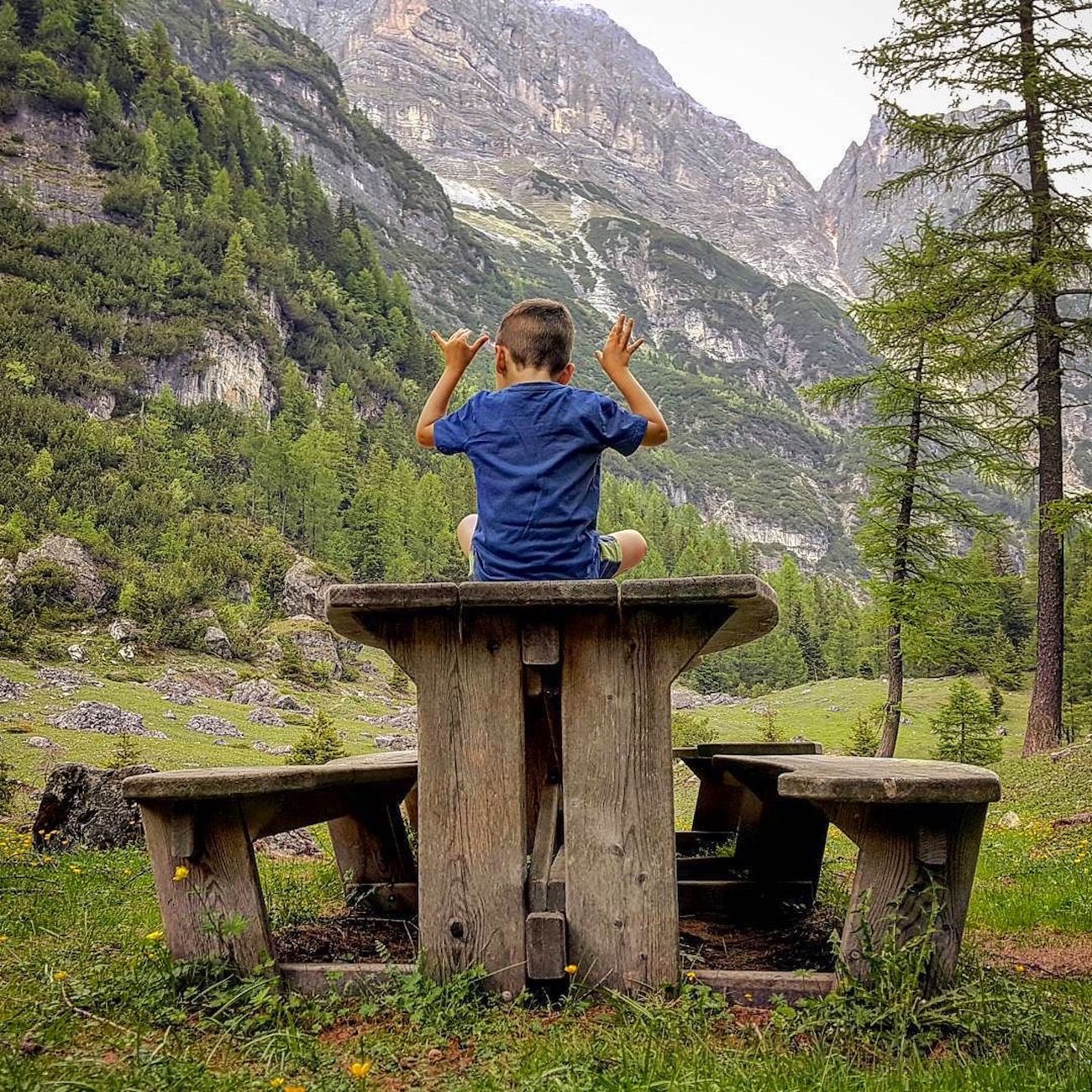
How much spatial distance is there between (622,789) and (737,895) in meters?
1.74

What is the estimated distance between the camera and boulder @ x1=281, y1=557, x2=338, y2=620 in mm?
40719

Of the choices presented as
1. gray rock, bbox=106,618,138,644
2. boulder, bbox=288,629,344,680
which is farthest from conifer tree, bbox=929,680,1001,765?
gray rock, bbox=106,618,138,644

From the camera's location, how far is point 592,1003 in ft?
8.57

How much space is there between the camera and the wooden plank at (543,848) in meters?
2.80

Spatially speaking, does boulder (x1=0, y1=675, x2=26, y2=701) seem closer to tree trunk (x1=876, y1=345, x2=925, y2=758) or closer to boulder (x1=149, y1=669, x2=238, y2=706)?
boulder (x1=149, y1=669, x2=238, y2=706)

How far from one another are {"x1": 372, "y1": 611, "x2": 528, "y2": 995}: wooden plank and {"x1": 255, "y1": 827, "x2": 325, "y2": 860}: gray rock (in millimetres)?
5183

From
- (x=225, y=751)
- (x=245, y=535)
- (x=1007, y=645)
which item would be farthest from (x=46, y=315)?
(x=1007, y=645)

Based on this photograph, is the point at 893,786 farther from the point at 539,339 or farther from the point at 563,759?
the point at 539,339

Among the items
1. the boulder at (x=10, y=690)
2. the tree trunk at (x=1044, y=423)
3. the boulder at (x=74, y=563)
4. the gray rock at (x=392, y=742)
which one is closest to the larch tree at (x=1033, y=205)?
the tree trunk at (x=1044, y=423)

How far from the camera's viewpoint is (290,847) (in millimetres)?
8195

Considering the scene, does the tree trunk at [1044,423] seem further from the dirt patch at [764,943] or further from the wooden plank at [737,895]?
the dirt patch at [764,943]

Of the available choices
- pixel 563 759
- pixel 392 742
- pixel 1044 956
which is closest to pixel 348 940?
Answer: pixel 563 759

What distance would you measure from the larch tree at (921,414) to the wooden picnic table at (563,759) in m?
14.8

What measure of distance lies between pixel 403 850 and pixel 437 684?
1.73 metres
